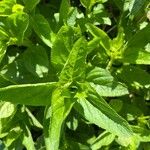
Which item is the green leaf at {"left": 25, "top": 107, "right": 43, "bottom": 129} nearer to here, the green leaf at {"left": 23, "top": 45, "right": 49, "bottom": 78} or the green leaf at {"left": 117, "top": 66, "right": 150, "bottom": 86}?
the green leaf at {"left": 23, "top": 45, "right": 49, "bottom": 78}

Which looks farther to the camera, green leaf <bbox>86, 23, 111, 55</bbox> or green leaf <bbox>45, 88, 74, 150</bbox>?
green leaf <bbox>86, 23, 111, 55</bbox>

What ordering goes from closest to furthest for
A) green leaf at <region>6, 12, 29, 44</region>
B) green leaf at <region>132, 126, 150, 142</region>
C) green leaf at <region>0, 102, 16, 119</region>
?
green leaf at <region>6, 12, 29, 44</region> → green leaf at <region>0, 102, 16, 119</region> → green leaf at <region>132, 126, 150, 142</region>

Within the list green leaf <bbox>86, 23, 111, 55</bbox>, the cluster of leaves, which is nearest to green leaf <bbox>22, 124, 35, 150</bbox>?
the cluster of leaves

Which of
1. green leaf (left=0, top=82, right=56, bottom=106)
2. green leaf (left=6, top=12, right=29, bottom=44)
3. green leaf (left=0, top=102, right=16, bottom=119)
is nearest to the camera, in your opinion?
green leaf (left=0, top=82, right=56, bottom=106)

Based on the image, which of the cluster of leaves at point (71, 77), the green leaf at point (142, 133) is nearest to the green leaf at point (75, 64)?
the cluster of leaves at point (71, 77)

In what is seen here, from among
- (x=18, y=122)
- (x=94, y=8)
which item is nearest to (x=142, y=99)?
(x=94, y=8)

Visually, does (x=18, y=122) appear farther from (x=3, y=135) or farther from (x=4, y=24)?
(x=4, y=24)
